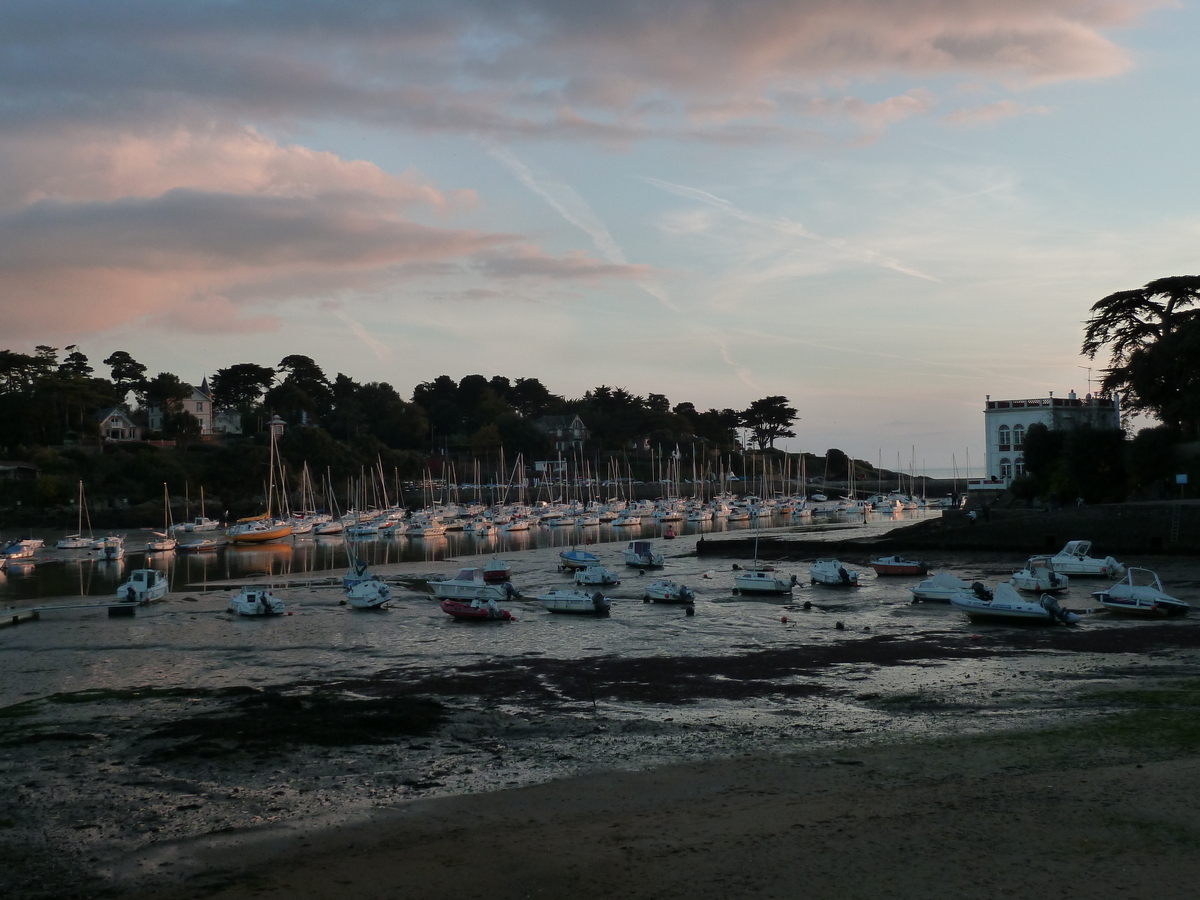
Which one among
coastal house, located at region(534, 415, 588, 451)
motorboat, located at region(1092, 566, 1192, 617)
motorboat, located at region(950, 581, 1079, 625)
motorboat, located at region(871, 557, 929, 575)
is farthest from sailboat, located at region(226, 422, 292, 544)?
coastal house, located at region(534, 415, 588, 451)

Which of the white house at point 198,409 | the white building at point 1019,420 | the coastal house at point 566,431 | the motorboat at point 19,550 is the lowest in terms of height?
the motorboat at point 19,550

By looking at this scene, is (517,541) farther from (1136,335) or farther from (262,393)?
(262,393)

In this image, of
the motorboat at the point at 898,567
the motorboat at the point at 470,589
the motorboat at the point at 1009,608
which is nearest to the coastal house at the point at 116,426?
the motorboat at the point at 470,589

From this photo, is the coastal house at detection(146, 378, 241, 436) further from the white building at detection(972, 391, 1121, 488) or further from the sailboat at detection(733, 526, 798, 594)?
the sailboat at detection(733, 526, 798, 594)

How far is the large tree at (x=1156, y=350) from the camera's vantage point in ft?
226

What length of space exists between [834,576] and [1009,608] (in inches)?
672

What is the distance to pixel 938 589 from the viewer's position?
46188 mm

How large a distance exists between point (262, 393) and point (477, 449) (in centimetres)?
3878

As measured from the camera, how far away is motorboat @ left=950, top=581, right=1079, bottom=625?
121 feet

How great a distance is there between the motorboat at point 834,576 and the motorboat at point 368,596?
2320cm

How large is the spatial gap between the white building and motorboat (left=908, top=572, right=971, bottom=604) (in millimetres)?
53962

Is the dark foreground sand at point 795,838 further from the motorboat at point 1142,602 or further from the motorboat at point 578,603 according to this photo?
the motorboat at point 578,603

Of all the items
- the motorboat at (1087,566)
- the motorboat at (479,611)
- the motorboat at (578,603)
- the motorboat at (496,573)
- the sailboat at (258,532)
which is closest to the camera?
the motorboat at (479,611)

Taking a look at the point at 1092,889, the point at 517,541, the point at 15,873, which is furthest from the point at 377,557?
the point at 1092,889
